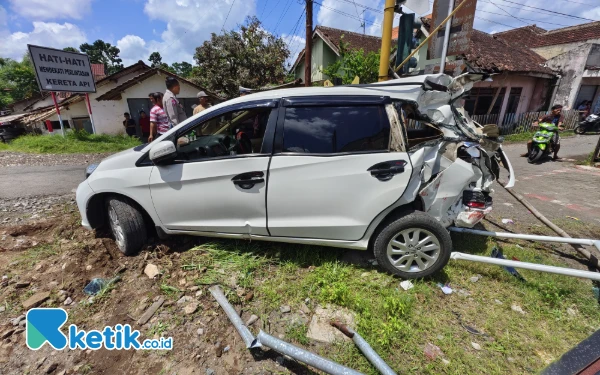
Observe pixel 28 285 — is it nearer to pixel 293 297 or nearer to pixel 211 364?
pixel 211 364

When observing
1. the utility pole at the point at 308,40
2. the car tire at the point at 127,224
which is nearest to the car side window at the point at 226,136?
the car tire at the point at 127,224

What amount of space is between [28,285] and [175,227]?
1.43 metres

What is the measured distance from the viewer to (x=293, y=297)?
2508 millimetres

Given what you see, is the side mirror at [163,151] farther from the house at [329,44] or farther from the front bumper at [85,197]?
the house at [329,44]

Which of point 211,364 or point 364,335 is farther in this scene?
point 364,335

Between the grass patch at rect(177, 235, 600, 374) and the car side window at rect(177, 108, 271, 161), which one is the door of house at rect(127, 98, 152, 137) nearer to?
the car side window at rect(177, 108, 271, 161)

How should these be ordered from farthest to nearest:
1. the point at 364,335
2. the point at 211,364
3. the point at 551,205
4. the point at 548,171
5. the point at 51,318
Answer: the point at 548,171, the point at 551,205, the point at 51,318, the point at 364,335, the point at 211,364

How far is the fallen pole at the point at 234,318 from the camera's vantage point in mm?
1942

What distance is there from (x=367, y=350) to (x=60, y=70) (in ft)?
44.9

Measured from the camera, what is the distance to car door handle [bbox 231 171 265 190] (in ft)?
8.20

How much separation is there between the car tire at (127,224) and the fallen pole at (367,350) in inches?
87.3

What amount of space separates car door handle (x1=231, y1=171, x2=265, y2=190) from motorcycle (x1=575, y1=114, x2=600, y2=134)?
1591cm

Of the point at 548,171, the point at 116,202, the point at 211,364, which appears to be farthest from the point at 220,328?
the point at 548,171

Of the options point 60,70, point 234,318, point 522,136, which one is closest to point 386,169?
point 234,318
